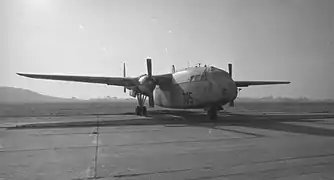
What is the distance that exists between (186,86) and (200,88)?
1959 millimetres

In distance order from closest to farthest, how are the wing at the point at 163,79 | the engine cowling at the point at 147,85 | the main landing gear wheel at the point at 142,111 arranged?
1. the engine cowling at the point at 147,85
2. the wing at the point at 163,79
3. the main landing gear wheel at the point at 142,111

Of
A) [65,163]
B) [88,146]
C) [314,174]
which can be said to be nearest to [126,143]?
[88,146]

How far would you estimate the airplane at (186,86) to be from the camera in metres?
18.8

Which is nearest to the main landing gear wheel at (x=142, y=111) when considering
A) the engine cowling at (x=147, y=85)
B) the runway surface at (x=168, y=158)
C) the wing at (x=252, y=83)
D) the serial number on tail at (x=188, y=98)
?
the engine cowling at (x=147, y=85)

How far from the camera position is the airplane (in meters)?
18.8

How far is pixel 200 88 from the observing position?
20.0m

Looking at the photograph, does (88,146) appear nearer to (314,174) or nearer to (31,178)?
Result: (31,178)

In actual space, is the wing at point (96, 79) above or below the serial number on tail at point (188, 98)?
above

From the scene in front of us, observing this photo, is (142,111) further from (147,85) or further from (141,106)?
(147,85)

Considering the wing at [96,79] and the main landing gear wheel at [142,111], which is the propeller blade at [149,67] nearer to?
the wing at [96,79]

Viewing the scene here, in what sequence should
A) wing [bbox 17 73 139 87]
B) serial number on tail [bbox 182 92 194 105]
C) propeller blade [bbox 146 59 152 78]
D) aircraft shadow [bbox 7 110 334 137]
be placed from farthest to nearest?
wing [bbox 17 73 139 87] < propeller blade [bbox 146 59 152 78] < serial number on tail [bbox 182 92 194 105] < aircraft shadow [bbox 7 110 334 137]

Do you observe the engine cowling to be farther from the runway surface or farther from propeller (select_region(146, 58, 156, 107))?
the runway surface

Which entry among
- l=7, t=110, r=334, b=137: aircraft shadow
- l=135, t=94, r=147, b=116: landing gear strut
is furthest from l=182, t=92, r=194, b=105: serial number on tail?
l=135, t=94, r=147, b=116: landing gear strut

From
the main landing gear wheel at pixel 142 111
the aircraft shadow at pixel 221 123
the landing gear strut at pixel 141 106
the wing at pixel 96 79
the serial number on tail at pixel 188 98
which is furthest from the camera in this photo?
the main landing gear wheel at pixel 142 111
